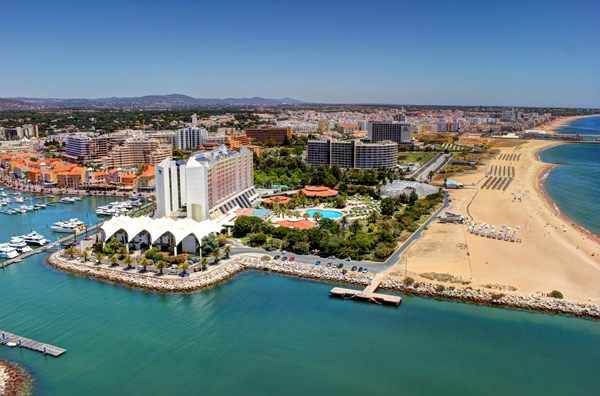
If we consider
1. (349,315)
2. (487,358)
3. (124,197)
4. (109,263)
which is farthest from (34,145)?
(487,358)

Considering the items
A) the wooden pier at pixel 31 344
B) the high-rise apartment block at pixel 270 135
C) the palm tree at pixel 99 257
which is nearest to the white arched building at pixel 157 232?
the palm tree at pixel 99 257

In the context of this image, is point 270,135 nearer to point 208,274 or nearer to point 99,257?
point 99,257

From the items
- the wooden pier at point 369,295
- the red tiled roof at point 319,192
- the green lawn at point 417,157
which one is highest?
the green lawn at point 417,157

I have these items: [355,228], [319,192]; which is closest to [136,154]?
[319,192]

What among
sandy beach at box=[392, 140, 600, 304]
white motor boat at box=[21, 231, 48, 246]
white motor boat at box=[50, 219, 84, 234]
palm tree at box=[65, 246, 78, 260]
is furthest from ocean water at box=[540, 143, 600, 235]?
white motor boat at box=[21, 231, 48, 246]

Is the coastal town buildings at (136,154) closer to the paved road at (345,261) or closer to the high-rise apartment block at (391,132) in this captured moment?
the paved road at (345,261)

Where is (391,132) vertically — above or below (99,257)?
above
